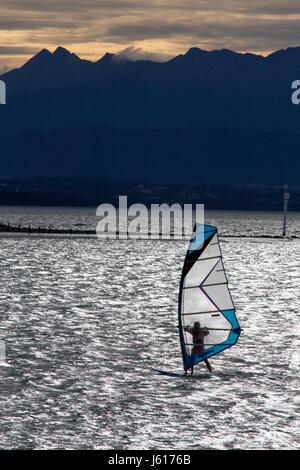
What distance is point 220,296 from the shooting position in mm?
33719

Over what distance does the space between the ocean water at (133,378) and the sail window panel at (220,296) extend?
257 centimetres

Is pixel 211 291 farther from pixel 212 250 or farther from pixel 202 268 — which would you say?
pixel 212 250

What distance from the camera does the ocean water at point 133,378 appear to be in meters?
24.0

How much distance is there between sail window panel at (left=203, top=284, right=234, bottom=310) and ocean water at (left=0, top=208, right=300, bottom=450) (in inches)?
101

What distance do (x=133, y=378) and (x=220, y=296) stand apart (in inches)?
199

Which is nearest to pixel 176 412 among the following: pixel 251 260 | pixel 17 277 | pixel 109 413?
pixel 109 413

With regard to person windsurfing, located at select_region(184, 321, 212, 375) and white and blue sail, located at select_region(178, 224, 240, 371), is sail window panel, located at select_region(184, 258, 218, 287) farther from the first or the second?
person windsurfing, located at select_region(184, 321, 212, 375)

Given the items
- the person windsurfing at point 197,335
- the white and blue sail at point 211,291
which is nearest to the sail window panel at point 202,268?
the white and blue sail at point 211,291

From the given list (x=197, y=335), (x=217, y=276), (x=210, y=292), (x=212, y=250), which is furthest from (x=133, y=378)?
(x=212, y=250)

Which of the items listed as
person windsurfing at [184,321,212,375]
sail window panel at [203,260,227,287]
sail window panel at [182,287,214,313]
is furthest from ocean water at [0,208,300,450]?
sail window panel at [203,260,227,287]

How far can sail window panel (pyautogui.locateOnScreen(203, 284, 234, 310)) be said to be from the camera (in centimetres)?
3334

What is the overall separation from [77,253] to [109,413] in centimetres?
10320

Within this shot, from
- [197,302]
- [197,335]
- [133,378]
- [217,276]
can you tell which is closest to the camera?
[133,378]
